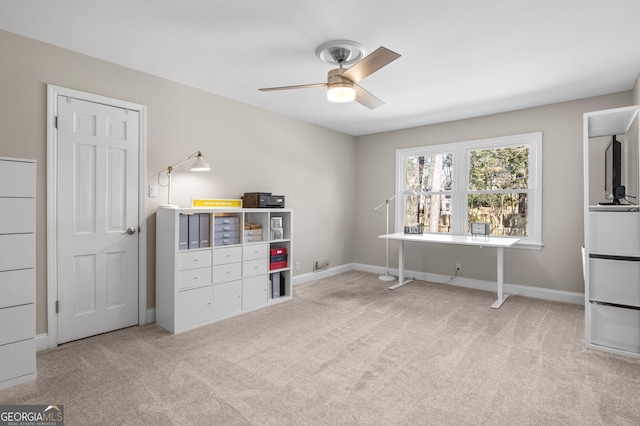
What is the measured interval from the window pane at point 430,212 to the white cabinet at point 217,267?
96.4 inches

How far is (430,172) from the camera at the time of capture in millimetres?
5250

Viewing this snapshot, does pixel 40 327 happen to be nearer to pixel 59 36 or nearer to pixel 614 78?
pixel 59 36

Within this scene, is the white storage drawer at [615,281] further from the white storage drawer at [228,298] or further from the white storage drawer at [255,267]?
the white storage drawer at [228,298]

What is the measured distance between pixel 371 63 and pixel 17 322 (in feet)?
9.85

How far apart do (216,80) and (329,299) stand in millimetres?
2879

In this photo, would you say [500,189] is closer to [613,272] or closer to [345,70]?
[613,272]

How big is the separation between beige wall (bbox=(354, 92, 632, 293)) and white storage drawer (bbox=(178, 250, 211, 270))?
3354 mm

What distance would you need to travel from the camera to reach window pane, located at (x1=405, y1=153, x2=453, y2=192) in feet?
16.7

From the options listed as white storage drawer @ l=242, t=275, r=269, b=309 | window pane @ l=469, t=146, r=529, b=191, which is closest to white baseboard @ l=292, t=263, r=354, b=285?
white storage drawer @ l=242, t=275, r=269, b=309

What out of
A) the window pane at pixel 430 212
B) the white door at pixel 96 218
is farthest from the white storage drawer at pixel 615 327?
the white door at pixel 96 218

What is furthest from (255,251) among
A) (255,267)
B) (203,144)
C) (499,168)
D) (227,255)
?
(499,168)

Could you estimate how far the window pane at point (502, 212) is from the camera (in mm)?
4438

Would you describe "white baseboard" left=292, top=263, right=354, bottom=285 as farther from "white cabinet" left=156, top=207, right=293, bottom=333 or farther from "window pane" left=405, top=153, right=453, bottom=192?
"window pane" left=405, top=153, right=453, bottom=192

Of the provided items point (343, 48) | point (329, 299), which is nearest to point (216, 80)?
point (343, 48)
